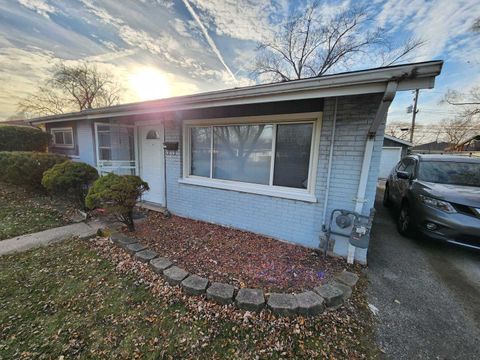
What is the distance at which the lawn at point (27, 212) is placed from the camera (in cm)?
400

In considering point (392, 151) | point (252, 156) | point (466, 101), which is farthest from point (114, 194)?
point (466, 101)

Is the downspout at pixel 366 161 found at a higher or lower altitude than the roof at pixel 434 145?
lower

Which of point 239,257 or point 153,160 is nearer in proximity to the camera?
point 239,257

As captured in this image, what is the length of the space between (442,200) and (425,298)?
1.83 meters

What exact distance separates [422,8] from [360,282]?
30.7ft

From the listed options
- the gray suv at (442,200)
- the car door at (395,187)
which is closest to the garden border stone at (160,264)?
the gray suv at (442,200)

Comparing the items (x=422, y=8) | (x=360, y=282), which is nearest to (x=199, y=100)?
(x=360, y=282)

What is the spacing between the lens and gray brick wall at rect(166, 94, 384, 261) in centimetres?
289

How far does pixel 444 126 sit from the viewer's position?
28641 mm

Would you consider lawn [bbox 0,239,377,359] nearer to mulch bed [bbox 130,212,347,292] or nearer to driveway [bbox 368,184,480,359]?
driveway [bbox 368,184,480,359]

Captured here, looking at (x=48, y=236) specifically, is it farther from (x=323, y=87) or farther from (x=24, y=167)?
(x=323, y=87)

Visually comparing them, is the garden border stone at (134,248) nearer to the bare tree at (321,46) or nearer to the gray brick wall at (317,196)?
the gray brick wall at (317,196)

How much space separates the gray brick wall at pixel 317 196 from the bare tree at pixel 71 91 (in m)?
23.8

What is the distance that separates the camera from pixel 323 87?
2.45m
